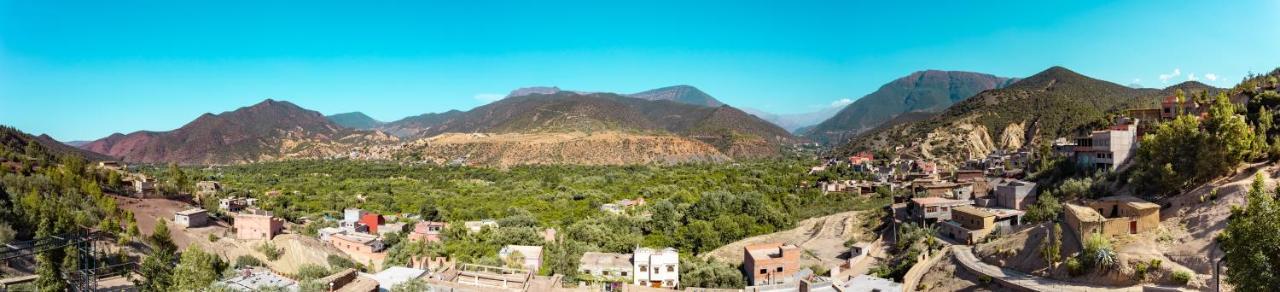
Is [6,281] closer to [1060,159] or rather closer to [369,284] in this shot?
[369,284]

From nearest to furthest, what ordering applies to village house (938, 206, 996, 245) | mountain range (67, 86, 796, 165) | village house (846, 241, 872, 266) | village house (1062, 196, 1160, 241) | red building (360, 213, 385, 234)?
village house (1062, 196, 1160, 241) < village house (938, 206, 996, 245) < village house (846, 241, 872, 266) < red building (360, 213, 385, 234) < mountain range (67, 86, 796, 165)

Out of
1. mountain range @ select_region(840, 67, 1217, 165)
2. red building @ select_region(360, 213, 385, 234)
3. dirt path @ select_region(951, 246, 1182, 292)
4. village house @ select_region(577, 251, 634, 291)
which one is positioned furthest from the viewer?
mountain range @ select_region(840, 67, 1217, 165)

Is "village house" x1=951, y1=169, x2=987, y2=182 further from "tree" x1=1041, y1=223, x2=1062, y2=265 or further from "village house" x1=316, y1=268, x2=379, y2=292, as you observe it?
"village house" x1=316, y1=268, x2=379, y2=292

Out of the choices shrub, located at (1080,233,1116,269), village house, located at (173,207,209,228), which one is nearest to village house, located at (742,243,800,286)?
shrub, located at (1080,233,1116,269)

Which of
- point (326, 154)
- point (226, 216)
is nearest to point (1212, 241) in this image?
point (226, 216)

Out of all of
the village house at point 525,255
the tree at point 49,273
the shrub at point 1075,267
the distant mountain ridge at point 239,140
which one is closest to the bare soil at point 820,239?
the village house at point 525,255
